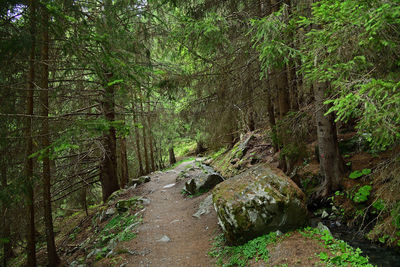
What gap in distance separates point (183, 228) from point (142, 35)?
306 inches

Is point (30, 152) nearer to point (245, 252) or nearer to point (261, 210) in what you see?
point (245, 252)

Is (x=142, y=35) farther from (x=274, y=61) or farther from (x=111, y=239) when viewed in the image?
(x=111, y=239)

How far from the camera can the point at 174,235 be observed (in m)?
6.45

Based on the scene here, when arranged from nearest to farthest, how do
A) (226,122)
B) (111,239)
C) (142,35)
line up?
(111,239) < (226,122) < (142,35)

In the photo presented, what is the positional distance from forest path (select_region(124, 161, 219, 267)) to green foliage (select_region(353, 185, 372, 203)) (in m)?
3.36

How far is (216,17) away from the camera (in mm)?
5695

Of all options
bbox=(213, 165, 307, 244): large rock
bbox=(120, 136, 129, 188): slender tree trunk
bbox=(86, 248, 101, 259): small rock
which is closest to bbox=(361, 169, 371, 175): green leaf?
bbox=(213, 165, 307, 244): large rock

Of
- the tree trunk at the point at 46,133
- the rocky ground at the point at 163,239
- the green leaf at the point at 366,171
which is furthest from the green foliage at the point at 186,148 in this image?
the green leaf at the point at 366,171

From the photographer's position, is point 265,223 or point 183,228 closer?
point 265,223

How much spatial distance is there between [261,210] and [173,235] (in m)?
3.08

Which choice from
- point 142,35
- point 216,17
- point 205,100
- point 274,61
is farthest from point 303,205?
point 142,35

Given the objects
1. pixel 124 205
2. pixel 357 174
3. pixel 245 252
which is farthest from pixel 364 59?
pixel 124 205

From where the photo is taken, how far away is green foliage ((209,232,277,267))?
4.22 metres

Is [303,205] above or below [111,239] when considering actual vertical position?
above
